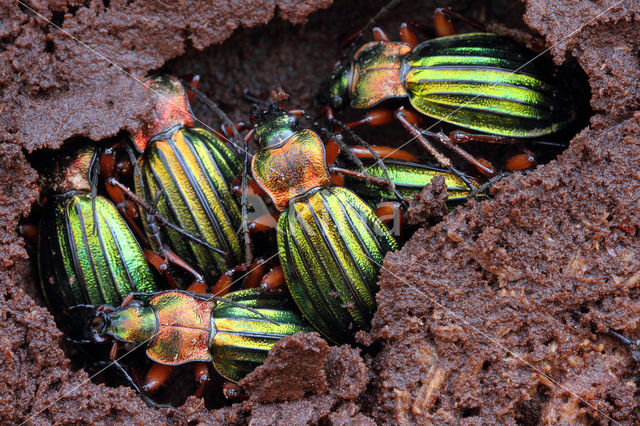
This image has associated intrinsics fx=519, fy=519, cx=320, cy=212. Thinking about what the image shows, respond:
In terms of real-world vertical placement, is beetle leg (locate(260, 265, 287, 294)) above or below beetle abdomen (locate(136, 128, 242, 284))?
below

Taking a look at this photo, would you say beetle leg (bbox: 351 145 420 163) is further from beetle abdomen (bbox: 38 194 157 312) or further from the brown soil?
beetle abdomen (bbox: 38 194 157 312)

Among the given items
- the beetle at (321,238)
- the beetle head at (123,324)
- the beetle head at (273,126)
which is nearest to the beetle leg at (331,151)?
the beetle at (321,238)

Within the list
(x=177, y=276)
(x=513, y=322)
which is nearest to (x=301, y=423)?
(x=513, y=322)

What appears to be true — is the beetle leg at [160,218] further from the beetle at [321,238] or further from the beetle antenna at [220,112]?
the beetle antenna at [220,112]

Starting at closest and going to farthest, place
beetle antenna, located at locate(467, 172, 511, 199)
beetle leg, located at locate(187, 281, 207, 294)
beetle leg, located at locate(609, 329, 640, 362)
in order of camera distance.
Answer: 1. beetle leg, located at locate(609, 329, 640, 362)
2. beetle antenna, located at locate(467, 172, 511, 199)
3. beetle leg, located at locate(187, 281, 207, 294)

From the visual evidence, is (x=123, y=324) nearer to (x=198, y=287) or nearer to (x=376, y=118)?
(x=198, y=287)

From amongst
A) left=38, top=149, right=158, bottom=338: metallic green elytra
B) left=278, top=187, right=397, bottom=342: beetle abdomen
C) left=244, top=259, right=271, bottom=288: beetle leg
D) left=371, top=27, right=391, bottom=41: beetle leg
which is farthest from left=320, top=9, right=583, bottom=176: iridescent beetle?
left=38, top=149, right=158, bottom=338: metallic green elytra
